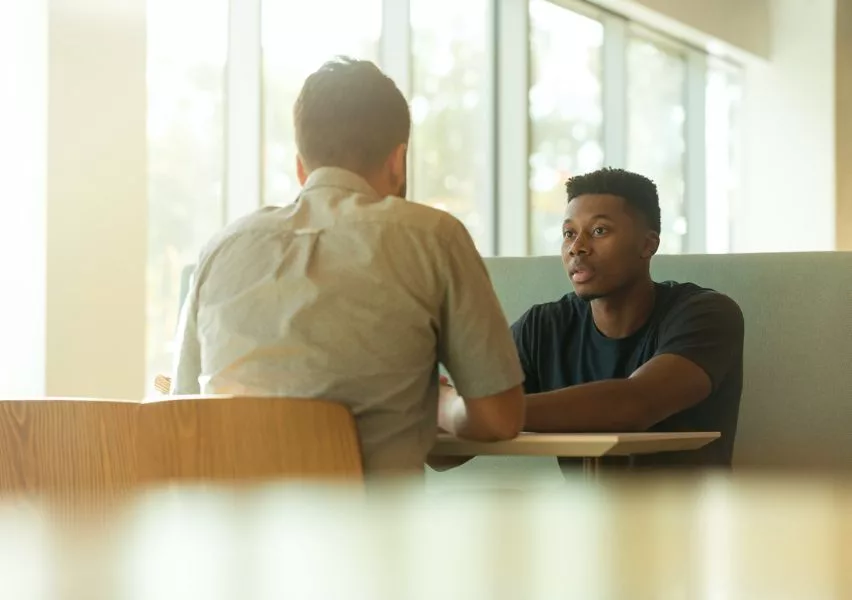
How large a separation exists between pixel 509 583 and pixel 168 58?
5210mm

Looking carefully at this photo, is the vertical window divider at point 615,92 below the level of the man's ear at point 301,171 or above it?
above

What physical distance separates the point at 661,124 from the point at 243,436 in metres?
8.16

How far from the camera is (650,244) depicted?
2607 mm

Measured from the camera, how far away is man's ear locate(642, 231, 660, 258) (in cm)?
259

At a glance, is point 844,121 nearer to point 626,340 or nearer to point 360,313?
point 626,340

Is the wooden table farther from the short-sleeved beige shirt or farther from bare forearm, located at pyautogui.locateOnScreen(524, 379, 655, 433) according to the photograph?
bare forearm, located at pyautogui.locateOnScreen(524, 379, 655, 433)

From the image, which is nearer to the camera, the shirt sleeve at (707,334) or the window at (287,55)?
the shirt sleeve at (707,334)

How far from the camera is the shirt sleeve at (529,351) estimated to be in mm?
2523

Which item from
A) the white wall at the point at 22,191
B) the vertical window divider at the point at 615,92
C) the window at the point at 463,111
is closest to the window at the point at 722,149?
the window at the point at 463,111

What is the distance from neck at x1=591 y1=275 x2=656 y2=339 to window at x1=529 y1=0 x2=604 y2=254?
511 centimetres

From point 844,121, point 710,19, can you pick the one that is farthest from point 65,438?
point 844,121

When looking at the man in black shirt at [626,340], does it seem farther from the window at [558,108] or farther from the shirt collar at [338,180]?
the window at [558,108]

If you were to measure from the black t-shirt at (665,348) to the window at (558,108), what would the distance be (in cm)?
507

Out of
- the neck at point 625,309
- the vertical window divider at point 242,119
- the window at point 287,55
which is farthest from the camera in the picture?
the window at point 287,55
